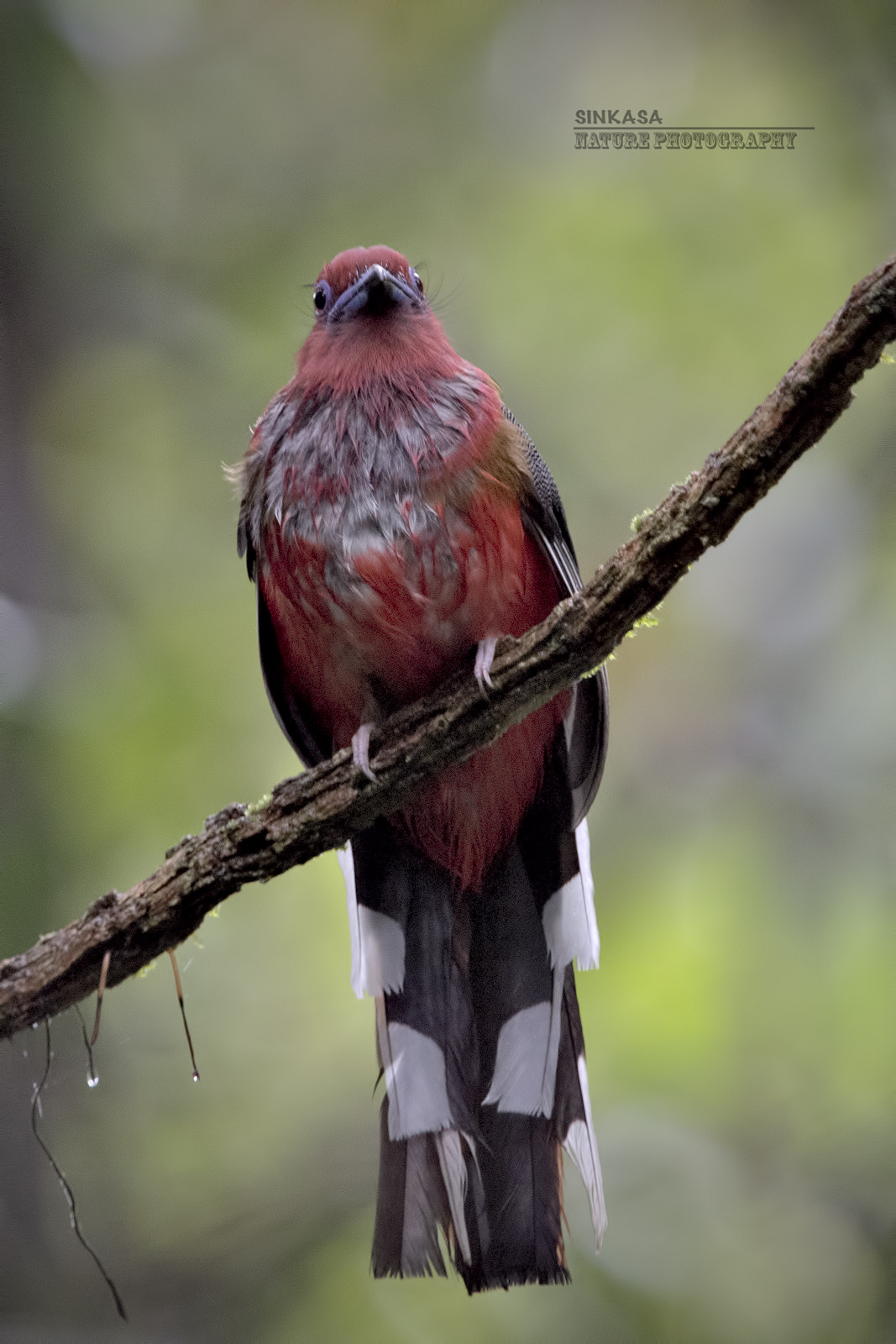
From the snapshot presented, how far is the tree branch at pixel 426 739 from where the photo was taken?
1879 mm

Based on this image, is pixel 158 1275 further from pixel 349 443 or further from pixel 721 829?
pixel 349 443

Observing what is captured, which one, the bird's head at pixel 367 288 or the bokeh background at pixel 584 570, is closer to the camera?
the bird's head at pixel 367 288

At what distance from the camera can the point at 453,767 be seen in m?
2.52

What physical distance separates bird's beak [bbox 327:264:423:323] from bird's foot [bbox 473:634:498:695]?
36.9 inches

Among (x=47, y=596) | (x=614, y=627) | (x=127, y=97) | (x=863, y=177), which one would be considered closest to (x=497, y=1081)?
(x=614, y=627)

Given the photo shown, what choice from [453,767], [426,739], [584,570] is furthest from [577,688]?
[584,570]

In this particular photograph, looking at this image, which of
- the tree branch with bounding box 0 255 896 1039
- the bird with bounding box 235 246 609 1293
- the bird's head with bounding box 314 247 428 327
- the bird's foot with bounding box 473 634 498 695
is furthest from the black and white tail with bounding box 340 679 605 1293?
the bird's head with bounding box 314 247 428 327

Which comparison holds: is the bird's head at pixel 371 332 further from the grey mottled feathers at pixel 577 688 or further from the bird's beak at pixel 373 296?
the grey mottled feathers at pixel 577 688

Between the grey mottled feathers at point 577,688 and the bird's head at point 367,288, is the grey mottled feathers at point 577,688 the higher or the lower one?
the lower one

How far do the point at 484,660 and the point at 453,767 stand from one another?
0.98ft

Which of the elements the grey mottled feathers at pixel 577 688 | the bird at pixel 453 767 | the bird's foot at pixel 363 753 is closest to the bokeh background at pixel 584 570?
the bird at pixel 453 767

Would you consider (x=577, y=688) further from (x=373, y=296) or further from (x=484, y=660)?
(x=373, y=296)

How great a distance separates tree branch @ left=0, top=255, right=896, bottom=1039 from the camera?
6.16ft

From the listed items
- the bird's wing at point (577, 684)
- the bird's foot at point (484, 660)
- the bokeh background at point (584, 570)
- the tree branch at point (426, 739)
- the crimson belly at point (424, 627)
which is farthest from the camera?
the bokeh background at point (584, 570)
